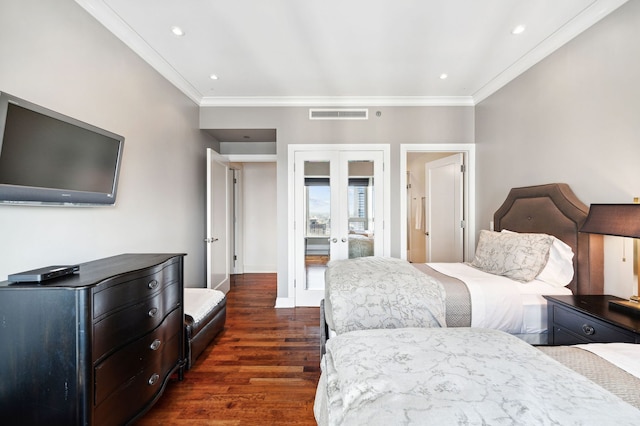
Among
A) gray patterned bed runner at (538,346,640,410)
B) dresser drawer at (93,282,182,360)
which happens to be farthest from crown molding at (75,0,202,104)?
gray patterned bed runner at (538,346,640,410)

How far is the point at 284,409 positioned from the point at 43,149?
2186mm

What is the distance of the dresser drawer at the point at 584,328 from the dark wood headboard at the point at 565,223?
0.53m

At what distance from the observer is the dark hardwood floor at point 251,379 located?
174 cm

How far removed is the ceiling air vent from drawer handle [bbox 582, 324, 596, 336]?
10.0ft

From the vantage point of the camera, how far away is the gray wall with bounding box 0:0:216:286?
1.47 metres

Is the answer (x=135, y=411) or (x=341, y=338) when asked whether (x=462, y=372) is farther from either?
(x=135, y=411)

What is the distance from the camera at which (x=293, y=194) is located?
3697 millimetres

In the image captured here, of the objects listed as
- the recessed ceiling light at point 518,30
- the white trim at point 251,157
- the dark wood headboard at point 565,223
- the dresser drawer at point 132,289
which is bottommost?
the dresser drawer at point 132,289

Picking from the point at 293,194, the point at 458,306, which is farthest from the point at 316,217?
the point at 458,306

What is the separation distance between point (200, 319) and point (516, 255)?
113 inches

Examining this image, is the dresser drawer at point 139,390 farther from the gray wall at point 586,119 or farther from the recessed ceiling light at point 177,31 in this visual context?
the gray wall at point 586,119

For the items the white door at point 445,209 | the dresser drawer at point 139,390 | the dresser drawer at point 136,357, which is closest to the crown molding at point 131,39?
the dresser drawer at point 136,357

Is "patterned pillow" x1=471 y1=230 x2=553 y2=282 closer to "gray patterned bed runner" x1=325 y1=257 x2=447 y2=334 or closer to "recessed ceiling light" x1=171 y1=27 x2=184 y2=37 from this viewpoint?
"gray patterned bed runner" x1=325 y1=257 x2=447 y2=334

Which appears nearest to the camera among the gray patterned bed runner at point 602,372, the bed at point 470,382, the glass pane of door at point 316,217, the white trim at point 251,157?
the bed at point 470,382
